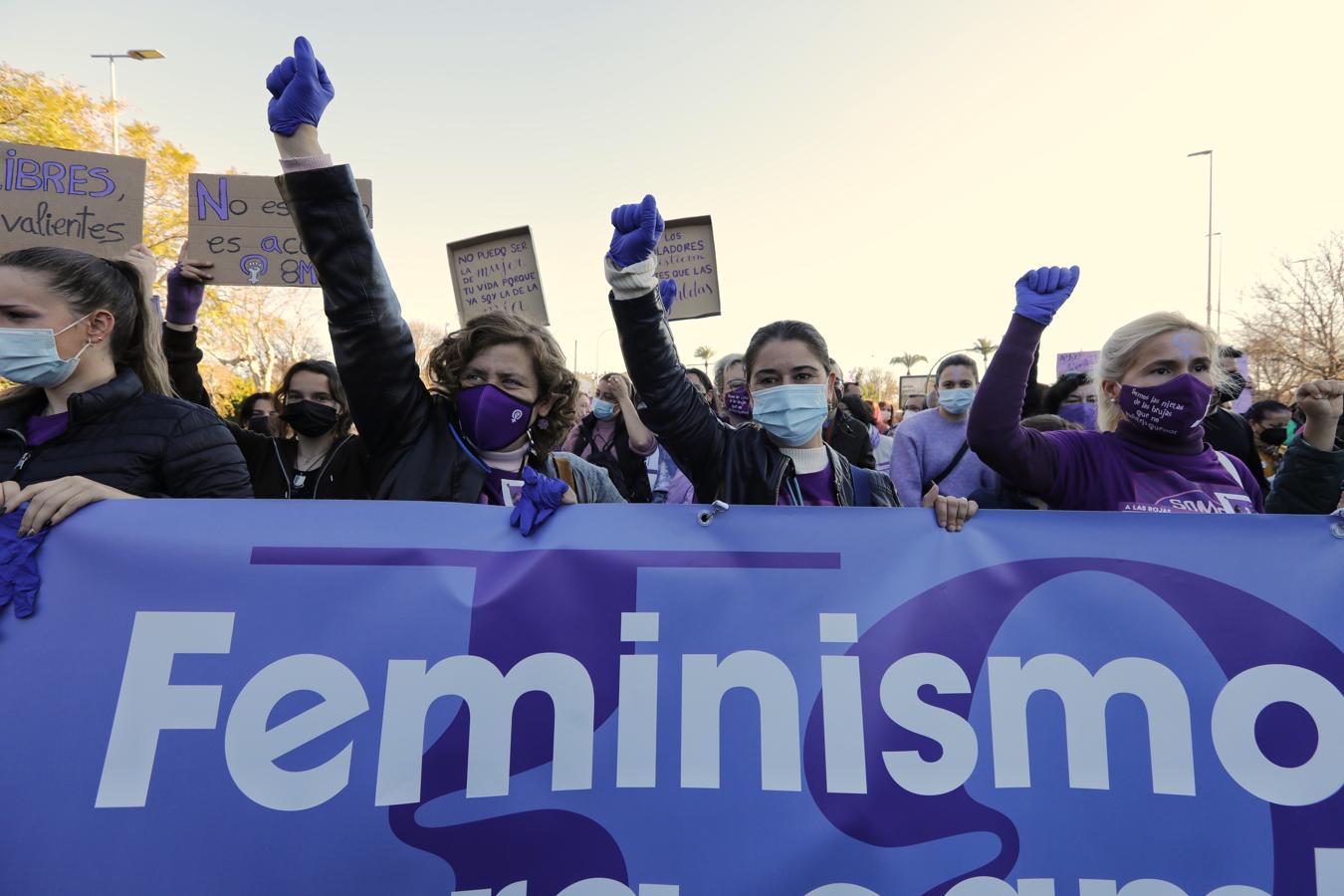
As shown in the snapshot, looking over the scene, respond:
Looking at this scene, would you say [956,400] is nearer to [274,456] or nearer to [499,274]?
[499,274]

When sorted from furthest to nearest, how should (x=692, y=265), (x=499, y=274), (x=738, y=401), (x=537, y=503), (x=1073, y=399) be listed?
(x=692, y=265) → (x=499, y=274) → (x=738, y=401) → (x=1073, y=399) → (x=537, y=503)

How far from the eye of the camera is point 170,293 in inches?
134

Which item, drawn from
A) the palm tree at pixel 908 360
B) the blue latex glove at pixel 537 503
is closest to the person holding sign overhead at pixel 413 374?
the blue latex glove at pixel 537 503

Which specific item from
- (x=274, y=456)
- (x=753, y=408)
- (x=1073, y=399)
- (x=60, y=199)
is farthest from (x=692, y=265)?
(x=60, y=199)

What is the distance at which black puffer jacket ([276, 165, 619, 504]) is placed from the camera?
6.89 ft

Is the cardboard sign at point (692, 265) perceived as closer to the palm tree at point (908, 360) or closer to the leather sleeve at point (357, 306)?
the leather sleeve at point (357, 306)

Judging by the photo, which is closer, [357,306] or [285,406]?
[357,306]

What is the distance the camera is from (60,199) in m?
4.00

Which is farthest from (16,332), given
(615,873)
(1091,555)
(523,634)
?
(1091,555)

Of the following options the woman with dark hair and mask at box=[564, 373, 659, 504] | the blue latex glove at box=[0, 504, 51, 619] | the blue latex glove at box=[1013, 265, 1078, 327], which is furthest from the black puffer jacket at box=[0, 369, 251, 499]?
the woman with dark hair and mask at box=[564, 373, 659, 504]

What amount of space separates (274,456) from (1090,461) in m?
3.31

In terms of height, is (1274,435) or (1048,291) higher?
(1048,291)

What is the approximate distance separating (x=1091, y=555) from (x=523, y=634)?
4.20 feet

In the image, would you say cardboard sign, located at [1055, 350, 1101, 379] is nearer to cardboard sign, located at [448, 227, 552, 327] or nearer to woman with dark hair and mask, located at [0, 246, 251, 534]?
cardboard sign, located at [448, 227, 552, 327]
